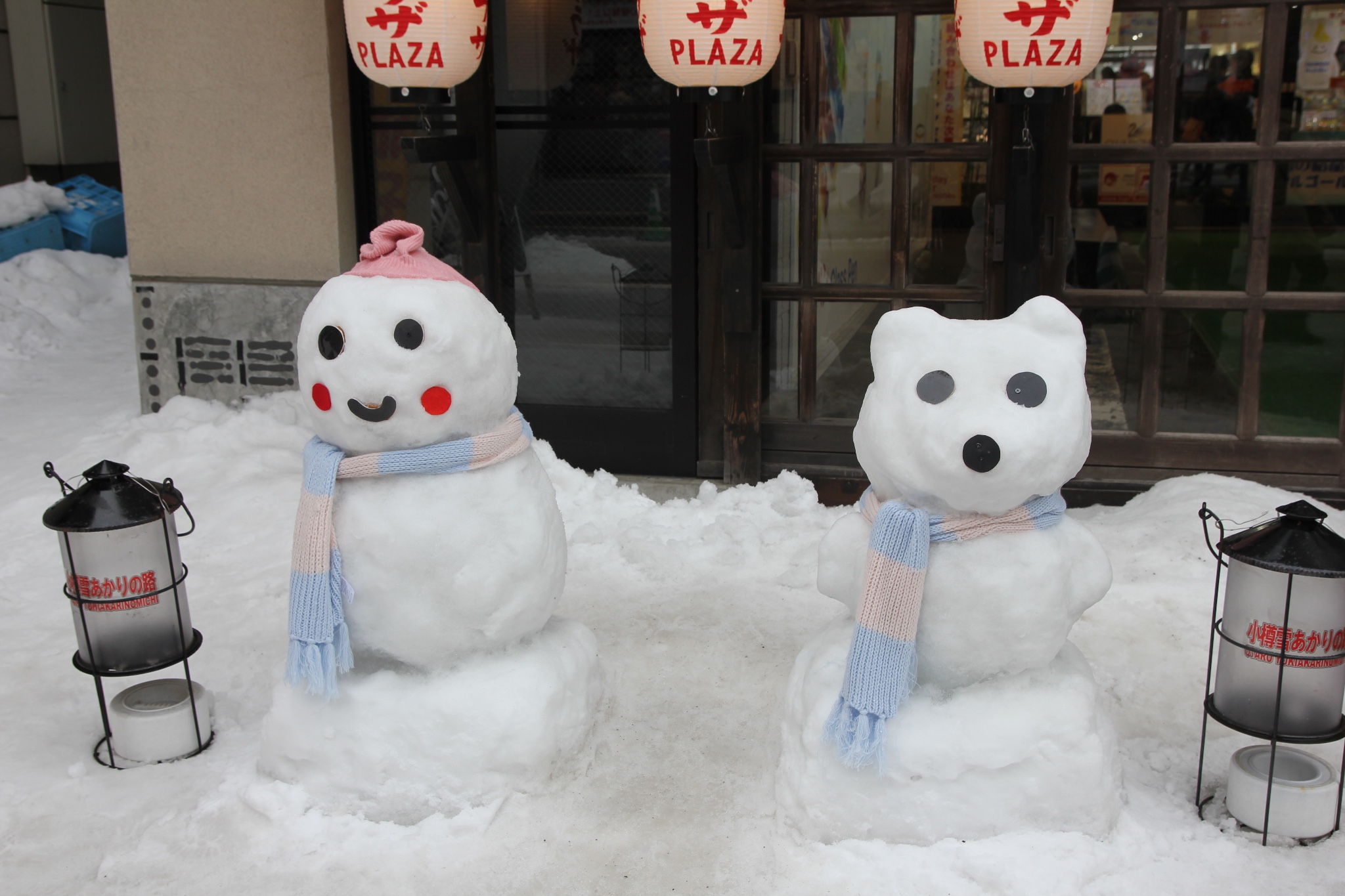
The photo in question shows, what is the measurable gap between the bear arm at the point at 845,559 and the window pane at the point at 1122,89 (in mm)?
2786

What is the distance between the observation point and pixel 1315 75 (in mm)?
4852

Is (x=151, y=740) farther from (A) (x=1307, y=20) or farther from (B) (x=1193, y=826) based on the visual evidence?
(A) (x=1307, y=20)

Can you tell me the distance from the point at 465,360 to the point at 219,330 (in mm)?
3440

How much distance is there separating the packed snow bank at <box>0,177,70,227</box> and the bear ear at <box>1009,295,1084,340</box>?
8631mm

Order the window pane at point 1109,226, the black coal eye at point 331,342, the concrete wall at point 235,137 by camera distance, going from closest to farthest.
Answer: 1. the black coal eye at point 331,342
2. the window pane at point 1109,226
3. the concrete wall at point 235,137

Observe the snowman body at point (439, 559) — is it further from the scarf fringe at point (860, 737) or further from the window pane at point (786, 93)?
the window pane at point (786, 93)

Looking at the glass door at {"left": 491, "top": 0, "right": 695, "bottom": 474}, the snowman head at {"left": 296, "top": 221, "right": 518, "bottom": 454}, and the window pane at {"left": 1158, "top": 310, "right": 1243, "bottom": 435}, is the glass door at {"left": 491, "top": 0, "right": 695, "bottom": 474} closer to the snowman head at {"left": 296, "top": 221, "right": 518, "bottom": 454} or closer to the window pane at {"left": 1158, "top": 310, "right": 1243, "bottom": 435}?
the window pane at {"left": 1158, "top": 310, "right": 1243, "bottom": 435}

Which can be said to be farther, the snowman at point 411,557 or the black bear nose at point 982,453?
the snowman at point 411,557

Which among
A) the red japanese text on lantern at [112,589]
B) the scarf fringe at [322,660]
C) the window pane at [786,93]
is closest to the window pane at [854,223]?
the window pane at [786,93]

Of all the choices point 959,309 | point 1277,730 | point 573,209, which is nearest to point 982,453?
point 1277,730

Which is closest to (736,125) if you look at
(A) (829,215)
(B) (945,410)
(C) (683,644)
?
(A) (829,215)

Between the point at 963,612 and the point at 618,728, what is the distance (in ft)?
4.15

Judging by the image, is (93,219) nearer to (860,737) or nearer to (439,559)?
(439,559)

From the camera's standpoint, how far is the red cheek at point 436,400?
309 centimetres
